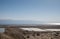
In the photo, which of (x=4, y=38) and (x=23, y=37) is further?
(x=23, y=37)

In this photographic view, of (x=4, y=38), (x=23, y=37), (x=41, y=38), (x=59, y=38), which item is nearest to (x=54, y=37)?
(x=59, y=38)

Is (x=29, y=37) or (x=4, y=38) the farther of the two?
(x=29, y=37)

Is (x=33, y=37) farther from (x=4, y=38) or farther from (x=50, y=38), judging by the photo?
(x=4, y=38)

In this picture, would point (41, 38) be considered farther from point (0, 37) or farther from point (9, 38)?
point (0, 37)

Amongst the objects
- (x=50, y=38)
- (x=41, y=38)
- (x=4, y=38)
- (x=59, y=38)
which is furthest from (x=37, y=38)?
(x=4, y=38)

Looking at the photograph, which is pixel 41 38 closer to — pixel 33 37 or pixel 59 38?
pixel 33 37

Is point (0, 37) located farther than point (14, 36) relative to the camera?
No

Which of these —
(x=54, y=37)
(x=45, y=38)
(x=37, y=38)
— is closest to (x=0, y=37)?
(x=37, y=38)
